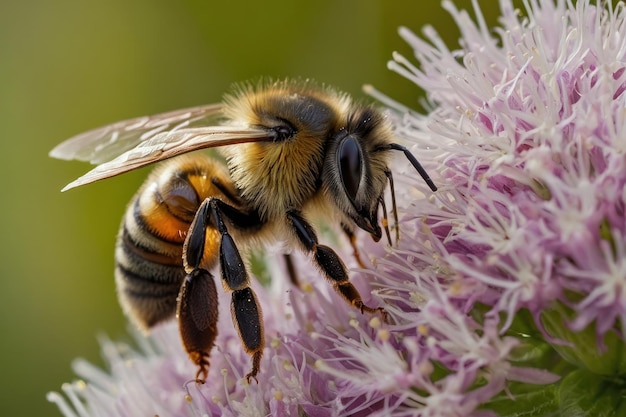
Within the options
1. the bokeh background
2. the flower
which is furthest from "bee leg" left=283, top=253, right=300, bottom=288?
the bokeh background

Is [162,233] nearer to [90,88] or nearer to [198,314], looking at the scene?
[198,314]

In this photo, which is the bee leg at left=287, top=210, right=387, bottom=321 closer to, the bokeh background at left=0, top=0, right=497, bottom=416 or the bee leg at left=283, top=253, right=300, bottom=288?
the bee leg at left=283, top=253, right=300, bottom=288

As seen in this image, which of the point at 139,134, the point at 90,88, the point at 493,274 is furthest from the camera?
the point at 90,88

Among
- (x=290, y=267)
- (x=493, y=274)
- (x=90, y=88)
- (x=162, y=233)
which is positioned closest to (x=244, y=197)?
(x=162, y=233)

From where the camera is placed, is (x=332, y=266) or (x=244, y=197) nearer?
(x=332, y=266)

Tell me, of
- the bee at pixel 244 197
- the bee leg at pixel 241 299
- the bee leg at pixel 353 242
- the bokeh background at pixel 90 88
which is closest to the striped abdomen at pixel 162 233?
the bee at pixel 244 197

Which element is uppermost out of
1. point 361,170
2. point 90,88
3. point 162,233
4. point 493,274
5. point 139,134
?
point 90,88

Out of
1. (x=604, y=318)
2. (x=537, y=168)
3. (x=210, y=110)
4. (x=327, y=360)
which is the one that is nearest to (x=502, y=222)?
(x=537, y=168)

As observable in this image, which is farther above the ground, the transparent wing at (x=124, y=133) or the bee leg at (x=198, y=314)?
the transparent wing at (x=124, y=133)

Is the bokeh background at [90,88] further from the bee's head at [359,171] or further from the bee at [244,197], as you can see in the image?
the bee's head at [359,171]
